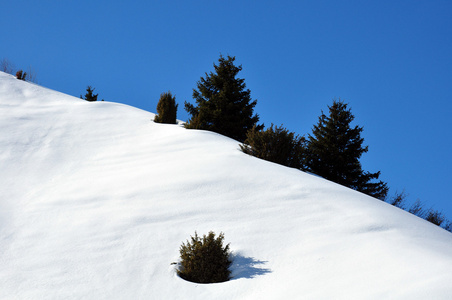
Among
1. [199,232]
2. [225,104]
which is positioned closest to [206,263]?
[199,232]

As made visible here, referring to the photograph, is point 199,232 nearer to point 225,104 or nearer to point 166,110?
point 166,110

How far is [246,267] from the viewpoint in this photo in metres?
4.45

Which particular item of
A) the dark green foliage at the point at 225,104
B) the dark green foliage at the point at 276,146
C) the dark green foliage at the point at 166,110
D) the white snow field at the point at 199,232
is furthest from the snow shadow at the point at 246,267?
the dark green foliage at the point at 225,104

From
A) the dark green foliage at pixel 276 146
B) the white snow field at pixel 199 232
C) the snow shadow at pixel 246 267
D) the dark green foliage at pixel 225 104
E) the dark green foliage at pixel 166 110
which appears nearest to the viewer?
the white snow field at pixel 199 232

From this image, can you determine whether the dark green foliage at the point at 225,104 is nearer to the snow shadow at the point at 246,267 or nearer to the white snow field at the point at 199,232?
the white snow field at the point at 199,232

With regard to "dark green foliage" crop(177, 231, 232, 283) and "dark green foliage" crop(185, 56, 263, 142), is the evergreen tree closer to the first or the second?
"dark green foliage" crop(185, 56, 263, 142)

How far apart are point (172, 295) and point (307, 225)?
2.09 metres

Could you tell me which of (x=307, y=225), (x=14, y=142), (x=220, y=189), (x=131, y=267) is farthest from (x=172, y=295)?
(x=14, y=142)

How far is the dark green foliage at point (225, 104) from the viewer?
57.1ft

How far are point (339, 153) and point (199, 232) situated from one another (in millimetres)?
10508

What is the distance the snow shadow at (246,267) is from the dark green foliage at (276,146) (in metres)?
4.48

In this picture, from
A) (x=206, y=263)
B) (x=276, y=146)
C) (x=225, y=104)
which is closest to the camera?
(x=206, y=263)

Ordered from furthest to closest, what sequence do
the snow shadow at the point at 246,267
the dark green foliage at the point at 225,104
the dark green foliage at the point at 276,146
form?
1. the dark green foliage at the point at 225,104
2. the dark green foliage at the point at 276,146
3. the snow shadow at the point at 246,267

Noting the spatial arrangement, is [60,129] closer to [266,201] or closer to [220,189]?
[220,189]
